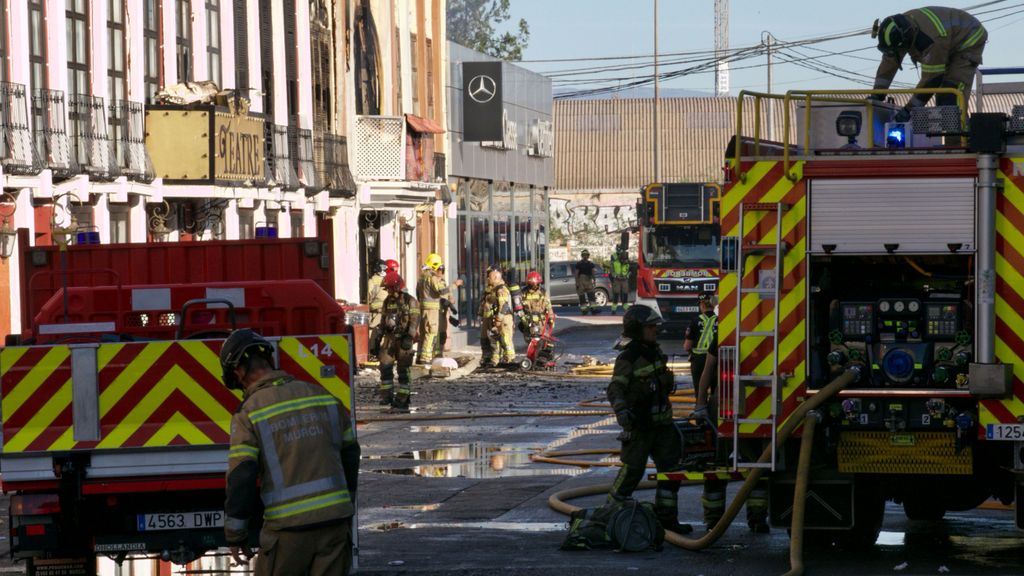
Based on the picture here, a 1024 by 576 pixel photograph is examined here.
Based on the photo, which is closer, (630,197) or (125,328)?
(125,328)

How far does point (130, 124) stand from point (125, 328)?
16.0 meters

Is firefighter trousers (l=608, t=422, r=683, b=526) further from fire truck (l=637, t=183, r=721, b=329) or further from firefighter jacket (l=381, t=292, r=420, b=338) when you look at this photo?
fire truck (l=637, t=183, r=721, b=329)

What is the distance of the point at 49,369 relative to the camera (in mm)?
9836

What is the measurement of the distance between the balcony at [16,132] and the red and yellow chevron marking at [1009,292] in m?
14.4

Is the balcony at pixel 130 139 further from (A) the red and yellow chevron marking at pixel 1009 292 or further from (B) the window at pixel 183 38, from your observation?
(A) the red and yellow chevron marking at pixel 1009 292

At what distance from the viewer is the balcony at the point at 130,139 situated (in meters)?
25.9

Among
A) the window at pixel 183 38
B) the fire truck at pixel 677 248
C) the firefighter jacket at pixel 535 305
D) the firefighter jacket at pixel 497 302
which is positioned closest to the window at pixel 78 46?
the window at pixel 183 38

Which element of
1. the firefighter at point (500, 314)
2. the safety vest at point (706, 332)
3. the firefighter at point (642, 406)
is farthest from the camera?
the firefighter at point (500, 314)

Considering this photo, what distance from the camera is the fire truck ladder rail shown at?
10.8m

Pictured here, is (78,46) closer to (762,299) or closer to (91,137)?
(91,137)

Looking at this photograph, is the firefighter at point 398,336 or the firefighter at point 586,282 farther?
the firefighter at point 586,282

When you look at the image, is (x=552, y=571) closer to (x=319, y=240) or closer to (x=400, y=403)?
(x=319, y=240)

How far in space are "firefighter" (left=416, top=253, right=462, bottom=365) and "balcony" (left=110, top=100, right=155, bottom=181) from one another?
5.20 metres

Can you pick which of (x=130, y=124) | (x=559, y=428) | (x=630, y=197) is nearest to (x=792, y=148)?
(x=559, y=428)
